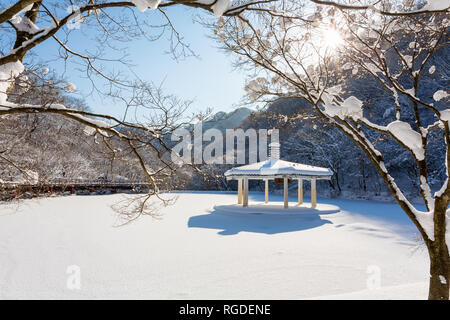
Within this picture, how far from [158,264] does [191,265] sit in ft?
2.08

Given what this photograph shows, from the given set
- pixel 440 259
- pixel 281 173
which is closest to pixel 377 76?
pixel 440 259

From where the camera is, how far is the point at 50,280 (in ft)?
14.5

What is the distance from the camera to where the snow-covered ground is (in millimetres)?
3936

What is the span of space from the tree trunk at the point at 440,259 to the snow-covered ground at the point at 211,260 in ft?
2.14

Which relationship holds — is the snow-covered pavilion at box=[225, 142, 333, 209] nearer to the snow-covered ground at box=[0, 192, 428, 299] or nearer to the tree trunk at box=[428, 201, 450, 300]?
the snow-covered ground at box=[0, 192, 428, 299]

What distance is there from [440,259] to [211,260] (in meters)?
3.85

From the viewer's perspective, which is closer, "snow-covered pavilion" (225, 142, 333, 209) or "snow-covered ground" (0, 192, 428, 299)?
"snow-covered ground" (0, 192, 428, 299)

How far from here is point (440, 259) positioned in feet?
8.87

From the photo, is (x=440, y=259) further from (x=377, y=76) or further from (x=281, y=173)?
(x=281, y=173)

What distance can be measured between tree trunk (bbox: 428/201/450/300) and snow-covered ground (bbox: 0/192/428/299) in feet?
2.14

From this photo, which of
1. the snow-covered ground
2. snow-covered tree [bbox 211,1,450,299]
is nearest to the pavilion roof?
the snow-covered ground
